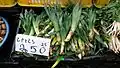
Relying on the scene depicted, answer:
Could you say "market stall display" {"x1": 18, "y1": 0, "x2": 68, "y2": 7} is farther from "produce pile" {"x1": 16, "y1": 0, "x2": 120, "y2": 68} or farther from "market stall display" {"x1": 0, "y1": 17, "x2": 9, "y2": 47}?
"market stall display" {"x1": 0, "y1": 17, "x2": 9, "y2": 47}

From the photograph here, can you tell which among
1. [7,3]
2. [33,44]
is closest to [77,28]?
[33,44]

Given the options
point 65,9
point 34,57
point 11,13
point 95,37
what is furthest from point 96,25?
point 11,13

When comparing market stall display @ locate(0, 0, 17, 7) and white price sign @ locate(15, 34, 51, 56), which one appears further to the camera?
market stall display @ locate(0, 0, 17, 7)

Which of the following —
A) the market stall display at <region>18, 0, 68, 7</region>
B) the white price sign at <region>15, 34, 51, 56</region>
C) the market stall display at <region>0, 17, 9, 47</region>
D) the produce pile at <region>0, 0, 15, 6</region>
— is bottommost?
the white price sign at <region>15, 34, 51, 56</region>

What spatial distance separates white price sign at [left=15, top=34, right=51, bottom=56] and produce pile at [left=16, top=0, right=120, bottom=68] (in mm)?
72

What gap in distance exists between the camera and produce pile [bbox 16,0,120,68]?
170 centimetres

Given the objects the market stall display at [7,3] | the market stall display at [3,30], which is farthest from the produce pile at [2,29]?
the market stall display at [7,3]

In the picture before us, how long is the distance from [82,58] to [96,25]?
0.26 meters

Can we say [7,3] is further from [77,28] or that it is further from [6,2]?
[77,28]

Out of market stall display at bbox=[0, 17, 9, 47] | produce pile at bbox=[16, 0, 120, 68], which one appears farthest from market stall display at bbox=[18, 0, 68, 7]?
market stall display at bbox=[0, 17, 9, 47]

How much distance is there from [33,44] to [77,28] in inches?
11.2

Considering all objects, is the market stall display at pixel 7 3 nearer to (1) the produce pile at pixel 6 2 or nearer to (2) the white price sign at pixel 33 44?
(1) the produce pile at pixel 6 2

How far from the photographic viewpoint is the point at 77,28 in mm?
1716

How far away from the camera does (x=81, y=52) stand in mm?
1682
